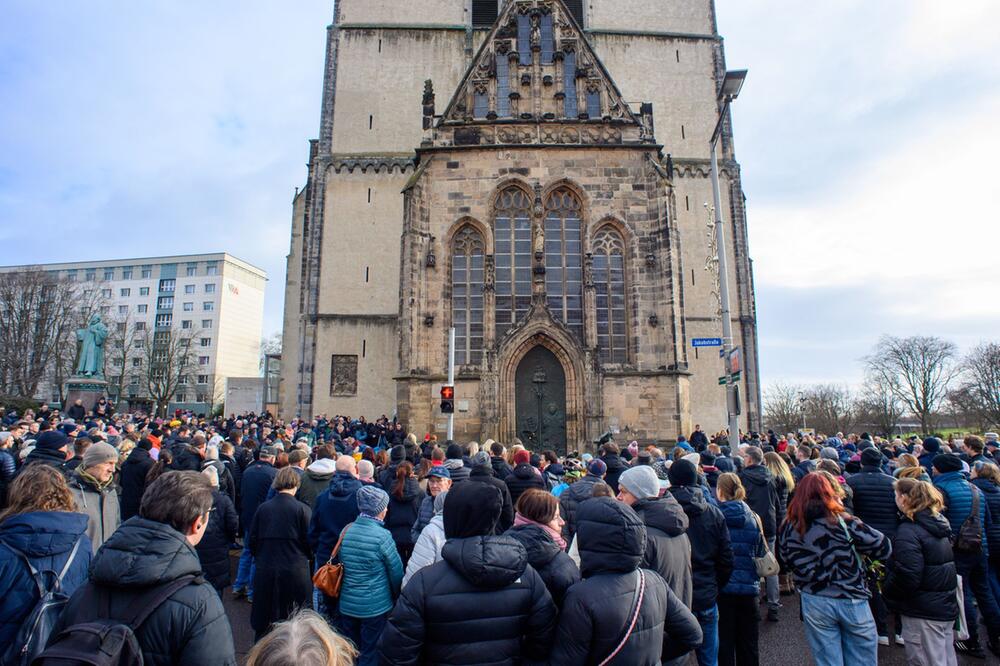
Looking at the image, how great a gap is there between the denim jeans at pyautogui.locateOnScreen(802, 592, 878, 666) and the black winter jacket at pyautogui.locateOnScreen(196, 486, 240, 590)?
5.48 m

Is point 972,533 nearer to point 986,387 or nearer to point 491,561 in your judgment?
point 491,561

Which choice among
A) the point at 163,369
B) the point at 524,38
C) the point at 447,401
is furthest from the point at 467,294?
the point at 163,369

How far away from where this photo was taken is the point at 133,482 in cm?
758

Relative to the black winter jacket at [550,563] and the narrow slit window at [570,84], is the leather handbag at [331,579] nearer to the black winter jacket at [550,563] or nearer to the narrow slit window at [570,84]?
the black winter jacket at [550,563]

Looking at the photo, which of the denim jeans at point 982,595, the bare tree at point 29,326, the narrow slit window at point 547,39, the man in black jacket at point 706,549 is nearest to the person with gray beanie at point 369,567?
the man in black jacket at point 706,549

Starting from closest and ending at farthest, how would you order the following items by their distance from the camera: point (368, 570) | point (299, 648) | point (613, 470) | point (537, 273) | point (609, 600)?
point (299, 648) < point (609, 600) < point (368, 570) < point (613, 470) < point (537, 273)

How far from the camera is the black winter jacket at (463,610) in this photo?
286cm

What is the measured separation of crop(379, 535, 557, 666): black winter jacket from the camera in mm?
2859

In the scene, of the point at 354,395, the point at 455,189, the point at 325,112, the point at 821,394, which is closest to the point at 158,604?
the point at 455,189

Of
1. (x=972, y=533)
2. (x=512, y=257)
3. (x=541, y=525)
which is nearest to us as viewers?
(x=541, y=525)

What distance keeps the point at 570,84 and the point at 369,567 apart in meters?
19.5

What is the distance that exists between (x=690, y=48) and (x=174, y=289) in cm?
6925

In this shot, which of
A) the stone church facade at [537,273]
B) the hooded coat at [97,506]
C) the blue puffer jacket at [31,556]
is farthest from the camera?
the stone church facade at [537,273]

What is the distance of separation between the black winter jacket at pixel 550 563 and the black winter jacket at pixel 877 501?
4.34 m
